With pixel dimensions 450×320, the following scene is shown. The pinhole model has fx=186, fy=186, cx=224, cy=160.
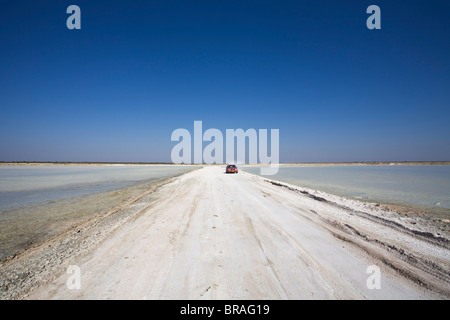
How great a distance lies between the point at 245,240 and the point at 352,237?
265 cm

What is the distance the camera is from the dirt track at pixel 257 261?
8.50ft

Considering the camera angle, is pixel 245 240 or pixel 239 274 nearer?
pixel 239 274

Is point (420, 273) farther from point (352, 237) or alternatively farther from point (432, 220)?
point (432, 220)

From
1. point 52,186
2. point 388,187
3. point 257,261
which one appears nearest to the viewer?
point 257,261

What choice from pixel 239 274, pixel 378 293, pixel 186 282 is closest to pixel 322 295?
pixel 378 293

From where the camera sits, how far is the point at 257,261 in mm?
3398

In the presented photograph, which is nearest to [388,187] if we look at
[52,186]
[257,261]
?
[257,261]

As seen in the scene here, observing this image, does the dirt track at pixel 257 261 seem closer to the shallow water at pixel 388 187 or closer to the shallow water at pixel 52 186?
the shallow water at pixel 388 187

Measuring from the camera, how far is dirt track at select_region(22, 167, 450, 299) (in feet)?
8.50

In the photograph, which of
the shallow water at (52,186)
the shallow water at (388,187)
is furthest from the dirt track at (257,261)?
the shallow water at (52,186)

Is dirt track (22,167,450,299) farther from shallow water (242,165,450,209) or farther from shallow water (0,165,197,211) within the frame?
shallow water (0,165,197,211)

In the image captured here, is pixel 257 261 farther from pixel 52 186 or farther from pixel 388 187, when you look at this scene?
pixel 52 186

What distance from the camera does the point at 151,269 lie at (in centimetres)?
307
